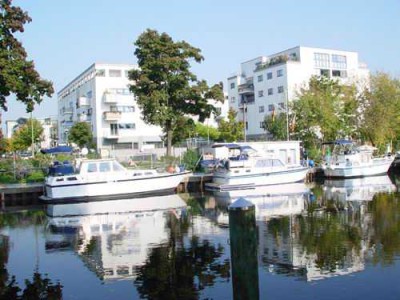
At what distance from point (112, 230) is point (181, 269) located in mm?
7296

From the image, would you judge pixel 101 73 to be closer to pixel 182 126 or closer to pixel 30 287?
pixel 182 126

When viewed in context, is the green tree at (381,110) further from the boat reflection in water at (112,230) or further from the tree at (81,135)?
the tree at (81,135)

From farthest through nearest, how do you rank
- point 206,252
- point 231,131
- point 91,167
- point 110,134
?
point 110,134, point 231,131, point 91,167, point 206,252

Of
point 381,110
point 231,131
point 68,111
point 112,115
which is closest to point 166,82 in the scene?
point 231,131

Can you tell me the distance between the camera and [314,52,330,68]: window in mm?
70875

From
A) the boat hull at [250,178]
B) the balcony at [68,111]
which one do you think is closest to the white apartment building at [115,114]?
the balcony at [68,111]

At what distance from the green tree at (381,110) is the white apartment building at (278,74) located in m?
14.1

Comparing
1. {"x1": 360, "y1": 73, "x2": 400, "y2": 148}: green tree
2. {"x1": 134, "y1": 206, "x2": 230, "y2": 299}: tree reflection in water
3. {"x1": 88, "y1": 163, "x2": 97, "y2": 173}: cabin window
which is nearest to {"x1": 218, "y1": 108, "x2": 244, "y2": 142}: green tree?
{"x1": 360, "y1": 73, "x2": 400, "y2": 148}: green tree

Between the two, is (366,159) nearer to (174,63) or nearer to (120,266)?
(174,63)

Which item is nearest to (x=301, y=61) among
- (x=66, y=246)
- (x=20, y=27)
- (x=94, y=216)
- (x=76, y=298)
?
(x=20, y=27)

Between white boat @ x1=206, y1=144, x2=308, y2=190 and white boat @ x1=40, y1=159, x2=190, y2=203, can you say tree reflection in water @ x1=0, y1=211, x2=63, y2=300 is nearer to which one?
white boat @ x1=40, y1=159, x2=190, y2=203

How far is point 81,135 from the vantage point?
6531 centimetres

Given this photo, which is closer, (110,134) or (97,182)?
(97,182)

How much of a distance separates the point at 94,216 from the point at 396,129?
39972mm
